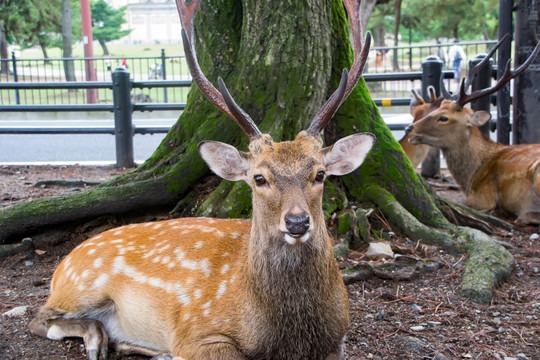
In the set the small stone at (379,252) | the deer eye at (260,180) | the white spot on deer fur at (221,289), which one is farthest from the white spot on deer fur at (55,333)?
the small stone at (379,252)

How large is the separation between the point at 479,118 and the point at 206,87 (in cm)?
452

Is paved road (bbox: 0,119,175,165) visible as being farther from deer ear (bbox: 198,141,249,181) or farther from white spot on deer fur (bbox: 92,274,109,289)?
deer ear (bbox: 198,141,249,181)

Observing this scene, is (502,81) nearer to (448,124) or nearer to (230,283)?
(448,124)

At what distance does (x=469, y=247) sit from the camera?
4902mm

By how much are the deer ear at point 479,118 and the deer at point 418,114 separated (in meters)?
0.47

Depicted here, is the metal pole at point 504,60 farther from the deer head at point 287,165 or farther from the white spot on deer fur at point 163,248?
the white spot on deer fur at point 163,248

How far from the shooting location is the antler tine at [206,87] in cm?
337

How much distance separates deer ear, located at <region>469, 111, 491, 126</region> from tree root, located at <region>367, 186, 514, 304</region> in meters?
2.49

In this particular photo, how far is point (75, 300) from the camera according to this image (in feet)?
12.6

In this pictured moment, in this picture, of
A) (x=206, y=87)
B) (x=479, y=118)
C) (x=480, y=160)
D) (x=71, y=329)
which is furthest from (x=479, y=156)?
(x=71, y=329)

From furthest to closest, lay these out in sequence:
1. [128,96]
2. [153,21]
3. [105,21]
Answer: [153,21] < [105,21] < [128,96]

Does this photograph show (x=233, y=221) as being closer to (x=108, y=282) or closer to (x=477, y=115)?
(x=108, y=282)

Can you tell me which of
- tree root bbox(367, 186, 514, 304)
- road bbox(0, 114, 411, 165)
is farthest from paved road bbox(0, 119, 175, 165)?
tree root bbox(367, 186, 514, 304)

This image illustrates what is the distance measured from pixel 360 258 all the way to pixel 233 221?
1157mm
